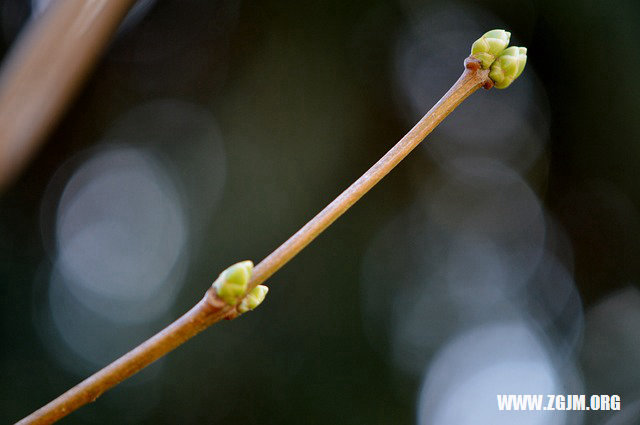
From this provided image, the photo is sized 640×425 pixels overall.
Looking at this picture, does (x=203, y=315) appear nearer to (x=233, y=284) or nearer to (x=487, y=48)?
(x=233, y=284)

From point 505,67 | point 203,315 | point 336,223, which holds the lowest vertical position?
point 203,315

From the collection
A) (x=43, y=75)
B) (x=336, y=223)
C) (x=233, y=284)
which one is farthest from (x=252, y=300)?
(x=336, y=223)

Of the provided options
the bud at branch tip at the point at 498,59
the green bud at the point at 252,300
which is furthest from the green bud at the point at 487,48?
the green bud at the point at 252,300

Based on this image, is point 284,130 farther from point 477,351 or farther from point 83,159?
point 477,351

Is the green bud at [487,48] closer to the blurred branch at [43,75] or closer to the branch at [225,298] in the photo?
the branch at [225,298]

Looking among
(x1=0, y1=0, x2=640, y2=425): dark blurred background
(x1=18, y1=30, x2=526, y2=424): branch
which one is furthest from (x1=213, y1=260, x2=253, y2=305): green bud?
(x1=0, y1=0, x2=640, y2=425): dark blurred background

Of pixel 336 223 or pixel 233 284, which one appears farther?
pixel 336 223

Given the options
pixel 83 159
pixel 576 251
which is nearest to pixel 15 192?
pixel 83 159
